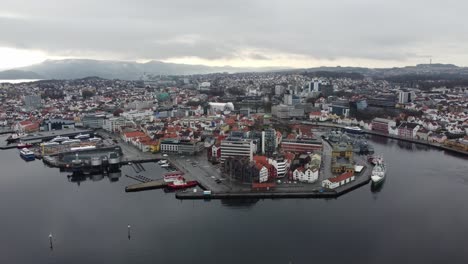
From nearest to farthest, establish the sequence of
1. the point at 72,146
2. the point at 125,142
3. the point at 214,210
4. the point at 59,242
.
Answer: the point at 59,242, the point at 214,210, the point at 72,146, the point at 125,142

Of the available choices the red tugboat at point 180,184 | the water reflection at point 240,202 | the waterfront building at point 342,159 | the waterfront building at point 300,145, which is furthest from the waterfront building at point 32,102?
the waterfront building at point 342,159

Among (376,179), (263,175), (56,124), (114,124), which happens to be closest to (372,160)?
(376,179)

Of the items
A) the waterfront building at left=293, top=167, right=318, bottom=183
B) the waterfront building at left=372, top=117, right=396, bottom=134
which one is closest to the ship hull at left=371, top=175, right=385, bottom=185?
the waterfront building at left=293, top=167, right=318, bottom=183

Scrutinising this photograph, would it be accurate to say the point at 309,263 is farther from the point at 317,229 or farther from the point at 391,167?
the point at 391,167

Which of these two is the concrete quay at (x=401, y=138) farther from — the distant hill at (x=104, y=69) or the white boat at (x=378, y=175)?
the distant hill at (x=104, y=69)

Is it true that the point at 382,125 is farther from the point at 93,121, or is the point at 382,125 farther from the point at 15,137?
the point at 15,137

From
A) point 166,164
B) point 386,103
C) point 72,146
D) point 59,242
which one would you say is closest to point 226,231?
point 59,242
